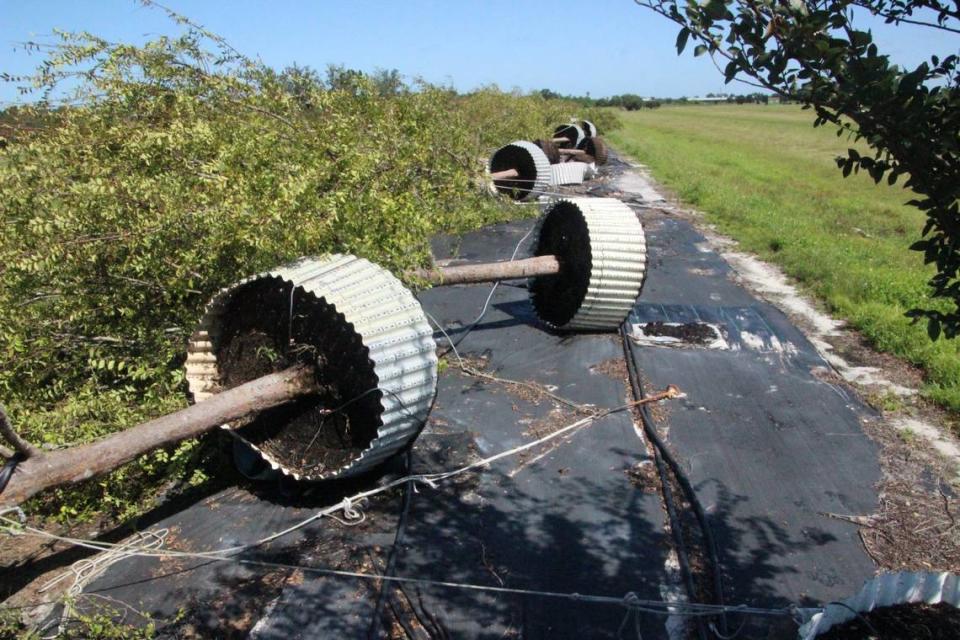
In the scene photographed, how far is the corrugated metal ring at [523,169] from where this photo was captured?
1389 cm

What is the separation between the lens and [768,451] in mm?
4910

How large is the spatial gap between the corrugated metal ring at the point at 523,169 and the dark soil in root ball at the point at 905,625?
11.1m

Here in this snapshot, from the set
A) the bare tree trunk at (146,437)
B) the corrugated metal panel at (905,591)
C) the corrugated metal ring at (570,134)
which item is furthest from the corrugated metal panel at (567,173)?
the corrugated metal panel at (905,591)

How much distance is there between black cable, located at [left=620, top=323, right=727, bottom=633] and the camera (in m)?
3.61

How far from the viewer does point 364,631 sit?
10.9 ft

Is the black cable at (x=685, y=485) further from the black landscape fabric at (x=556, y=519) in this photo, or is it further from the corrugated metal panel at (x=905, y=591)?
the corrugated metal panel at (x=905, y=591)

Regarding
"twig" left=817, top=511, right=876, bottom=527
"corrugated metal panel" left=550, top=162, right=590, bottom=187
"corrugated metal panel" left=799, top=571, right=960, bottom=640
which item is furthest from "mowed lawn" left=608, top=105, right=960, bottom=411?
"corrugated metal panel" left=550, top=162, right=590, bottom=187

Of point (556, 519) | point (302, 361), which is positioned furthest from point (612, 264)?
point (302, 361)

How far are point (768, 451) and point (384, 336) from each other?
2.90 meters

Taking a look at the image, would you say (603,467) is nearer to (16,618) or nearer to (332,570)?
(332,570)

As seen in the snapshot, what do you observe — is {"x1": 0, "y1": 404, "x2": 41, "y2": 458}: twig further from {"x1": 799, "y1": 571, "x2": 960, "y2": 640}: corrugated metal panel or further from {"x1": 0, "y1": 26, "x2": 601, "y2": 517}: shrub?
{"x1": 799, "y1": 571, "x2": 960, "y2": 640}: corrugated metal panel

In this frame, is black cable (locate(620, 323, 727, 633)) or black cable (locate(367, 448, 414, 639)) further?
black cable (locate(620, 323, 727, 633))

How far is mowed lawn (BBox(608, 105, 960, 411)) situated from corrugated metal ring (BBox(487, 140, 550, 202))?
139 inches

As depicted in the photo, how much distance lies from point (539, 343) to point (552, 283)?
2.54 feet
